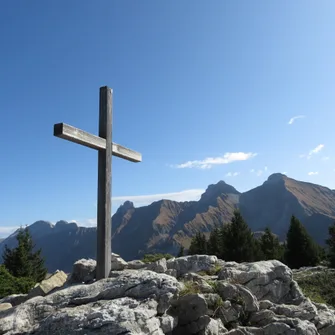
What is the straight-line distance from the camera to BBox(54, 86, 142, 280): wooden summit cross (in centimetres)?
778

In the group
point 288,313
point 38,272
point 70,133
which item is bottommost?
point 38,272

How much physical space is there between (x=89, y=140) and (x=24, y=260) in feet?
92.3

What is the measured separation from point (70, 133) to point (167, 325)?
4234mm

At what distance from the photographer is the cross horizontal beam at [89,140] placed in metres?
6.90

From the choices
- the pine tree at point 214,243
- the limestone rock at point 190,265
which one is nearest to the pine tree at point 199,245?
the pine tree at point 214,243

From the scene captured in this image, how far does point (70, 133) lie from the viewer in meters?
7.08

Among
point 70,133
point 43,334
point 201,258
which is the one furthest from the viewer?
point 201,258

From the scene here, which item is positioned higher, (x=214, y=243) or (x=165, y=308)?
(x=165, y=308)

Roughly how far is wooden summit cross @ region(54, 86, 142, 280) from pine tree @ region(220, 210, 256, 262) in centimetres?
2993

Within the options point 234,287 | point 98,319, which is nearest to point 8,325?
point 98,319

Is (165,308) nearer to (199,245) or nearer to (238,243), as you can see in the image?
(238,243)

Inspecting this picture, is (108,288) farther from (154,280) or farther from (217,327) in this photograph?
(217,327)

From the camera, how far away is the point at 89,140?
25.4 ft

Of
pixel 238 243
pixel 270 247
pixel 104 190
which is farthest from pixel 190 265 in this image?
pixel 270 247
